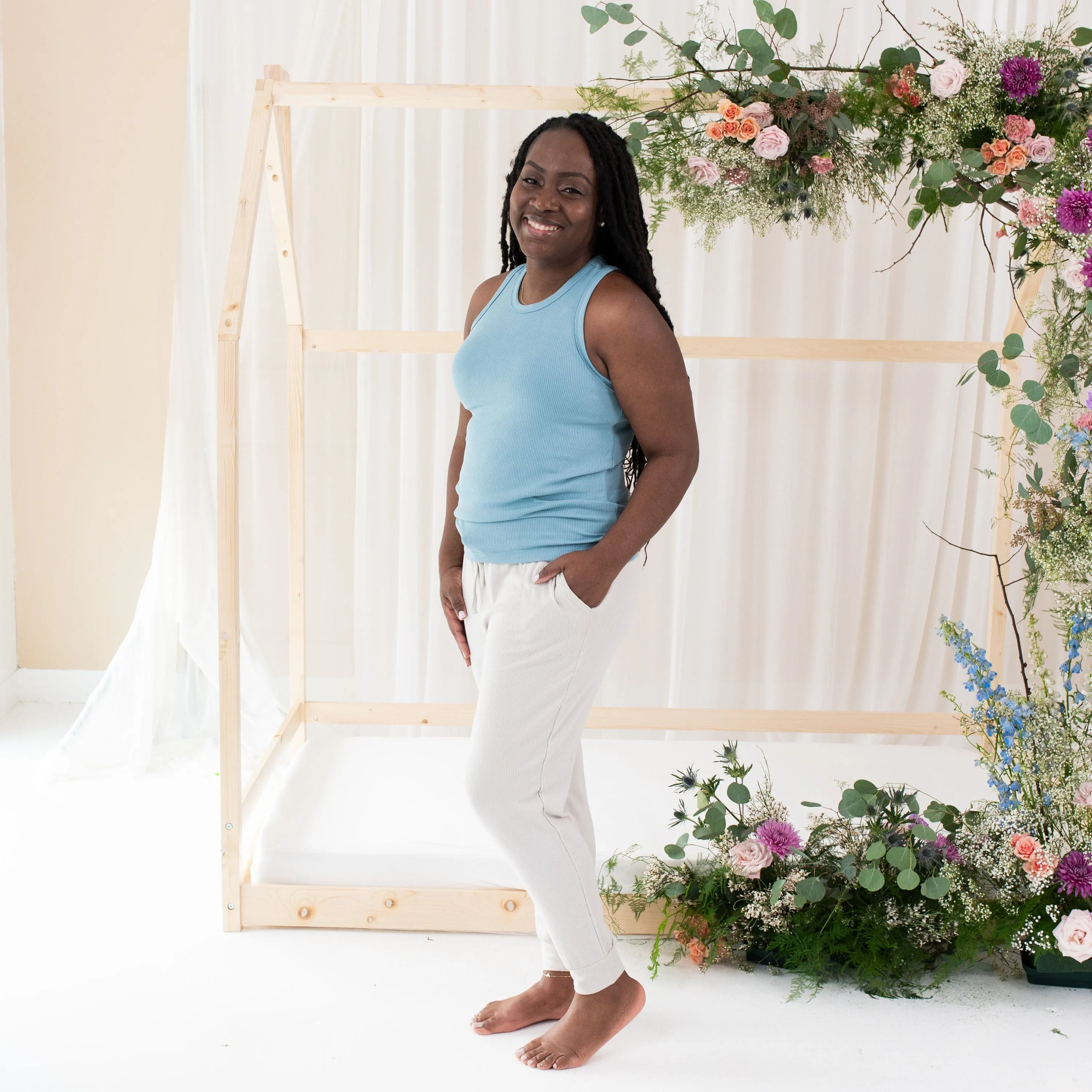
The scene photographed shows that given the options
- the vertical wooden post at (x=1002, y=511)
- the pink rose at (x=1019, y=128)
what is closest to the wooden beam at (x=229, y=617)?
the pink rose at (x=1019, y=128)

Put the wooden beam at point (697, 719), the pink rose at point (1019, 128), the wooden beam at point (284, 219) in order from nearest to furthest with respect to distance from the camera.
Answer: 1. the pink rose at point (1019, 128)
2. the wooden beam at point (284, 219)
3. the wooden beam at point (697, 719)

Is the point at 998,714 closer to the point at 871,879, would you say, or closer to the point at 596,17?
the point at 871,879

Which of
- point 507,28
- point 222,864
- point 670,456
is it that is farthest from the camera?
point 507,28

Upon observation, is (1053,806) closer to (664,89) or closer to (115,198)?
(664,89)

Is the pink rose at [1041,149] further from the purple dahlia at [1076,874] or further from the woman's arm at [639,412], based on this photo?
the purple dahlia at [1076,874]

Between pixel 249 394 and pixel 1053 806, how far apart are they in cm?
223

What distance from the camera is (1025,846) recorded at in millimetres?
1896

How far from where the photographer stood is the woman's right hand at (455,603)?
5.96 ft

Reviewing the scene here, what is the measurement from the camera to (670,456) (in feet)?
5.21

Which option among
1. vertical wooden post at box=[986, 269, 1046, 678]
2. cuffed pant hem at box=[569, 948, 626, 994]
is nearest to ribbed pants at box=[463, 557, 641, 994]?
cuffed pant hem at box=[569, 948, 626, 994]

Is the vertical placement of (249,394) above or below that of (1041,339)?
below

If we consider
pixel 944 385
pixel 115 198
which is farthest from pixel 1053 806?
pixel 115 198

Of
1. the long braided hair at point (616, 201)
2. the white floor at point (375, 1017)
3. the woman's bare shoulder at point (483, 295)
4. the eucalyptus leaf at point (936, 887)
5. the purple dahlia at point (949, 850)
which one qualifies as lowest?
the white floor at point (375, 1017)

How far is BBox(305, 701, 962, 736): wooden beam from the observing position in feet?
9.00
